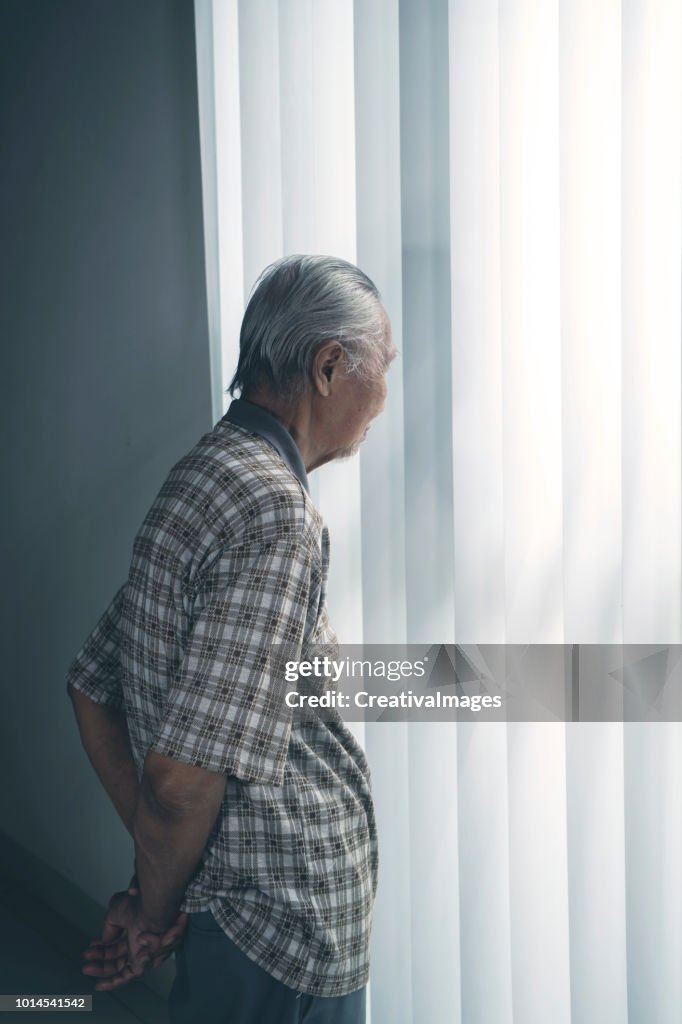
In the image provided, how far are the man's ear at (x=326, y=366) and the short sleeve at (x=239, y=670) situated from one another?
0.77ft

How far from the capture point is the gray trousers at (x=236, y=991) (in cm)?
102

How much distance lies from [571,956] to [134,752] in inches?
26.4

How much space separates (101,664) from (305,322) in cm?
56

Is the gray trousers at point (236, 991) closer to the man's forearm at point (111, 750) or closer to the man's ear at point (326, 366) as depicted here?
the man's forearm at point (111, 750)

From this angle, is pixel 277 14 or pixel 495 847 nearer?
pixel 495 847

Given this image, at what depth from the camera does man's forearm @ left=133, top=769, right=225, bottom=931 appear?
3.09 ft

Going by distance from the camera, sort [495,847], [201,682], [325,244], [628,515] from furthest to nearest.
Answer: [325,244]
[495,847]
[628,515]
[201,682]

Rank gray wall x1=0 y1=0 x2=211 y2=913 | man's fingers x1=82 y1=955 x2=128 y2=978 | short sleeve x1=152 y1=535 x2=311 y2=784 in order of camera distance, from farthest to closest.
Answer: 1. gray wall x1=0 y1=0 x2=211 y2=913
2. man's fingers x1=82 y1=955 x2=128 y2=978
3. short sleeve x1=152 y1=535 x2=311 y2=784

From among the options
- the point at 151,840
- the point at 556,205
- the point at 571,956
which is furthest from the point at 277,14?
the point at 571,956

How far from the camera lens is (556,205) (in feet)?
3.77

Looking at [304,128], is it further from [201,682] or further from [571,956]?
[571,956]

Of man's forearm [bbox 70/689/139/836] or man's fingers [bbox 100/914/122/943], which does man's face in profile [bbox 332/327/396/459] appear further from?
man's fingers [bbox 100/914/122/943]

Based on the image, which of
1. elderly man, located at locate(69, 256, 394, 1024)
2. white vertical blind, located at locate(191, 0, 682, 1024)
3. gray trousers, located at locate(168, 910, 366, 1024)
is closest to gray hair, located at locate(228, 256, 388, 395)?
elderly man, located at locate(69, 256, 394, 1024)

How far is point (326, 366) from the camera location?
1.07m
